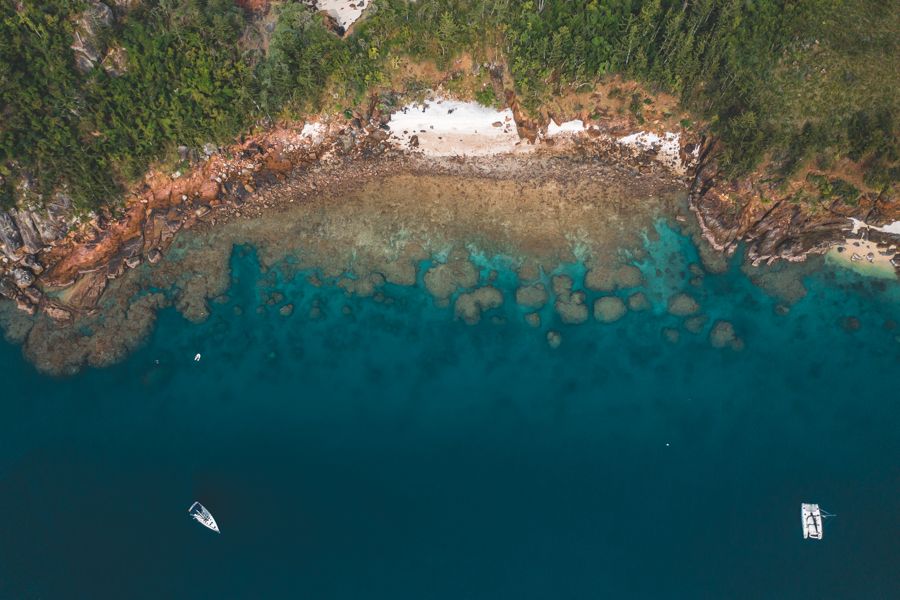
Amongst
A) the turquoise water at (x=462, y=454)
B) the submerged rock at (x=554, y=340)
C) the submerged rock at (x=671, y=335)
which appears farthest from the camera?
the submerged rock at (x=554, y=340)

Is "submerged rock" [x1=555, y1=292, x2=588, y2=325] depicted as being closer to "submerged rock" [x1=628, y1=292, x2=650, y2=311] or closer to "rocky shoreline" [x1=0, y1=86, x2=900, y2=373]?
"rocky shoreline" [x1=0, y1=86, x2=900, y2=373]

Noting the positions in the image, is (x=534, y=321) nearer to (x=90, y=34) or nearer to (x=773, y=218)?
(x=773, y=218)

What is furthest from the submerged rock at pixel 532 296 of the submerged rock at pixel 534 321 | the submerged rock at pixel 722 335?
the submerged rock at pixel 722 335

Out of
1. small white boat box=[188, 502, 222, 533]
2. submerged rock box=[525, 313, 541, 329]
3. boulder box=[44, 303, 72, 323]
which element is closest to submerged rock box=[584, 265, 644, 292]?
submerged rock box=[525, 313, 541, 329]

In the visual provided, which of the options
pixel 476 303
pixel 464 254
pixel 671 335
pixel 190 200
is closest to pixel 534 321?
pixel 476 303

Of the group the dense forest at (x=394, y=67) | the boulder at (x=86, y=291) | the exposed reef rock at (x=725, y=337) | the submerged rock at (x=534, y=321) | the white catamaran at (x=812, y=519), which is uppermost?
the dense forest at (x=394, y=67)

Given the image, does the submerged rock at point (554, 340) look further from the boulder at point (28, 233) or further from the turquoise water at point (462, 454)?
the boulder at point (28, 233)
